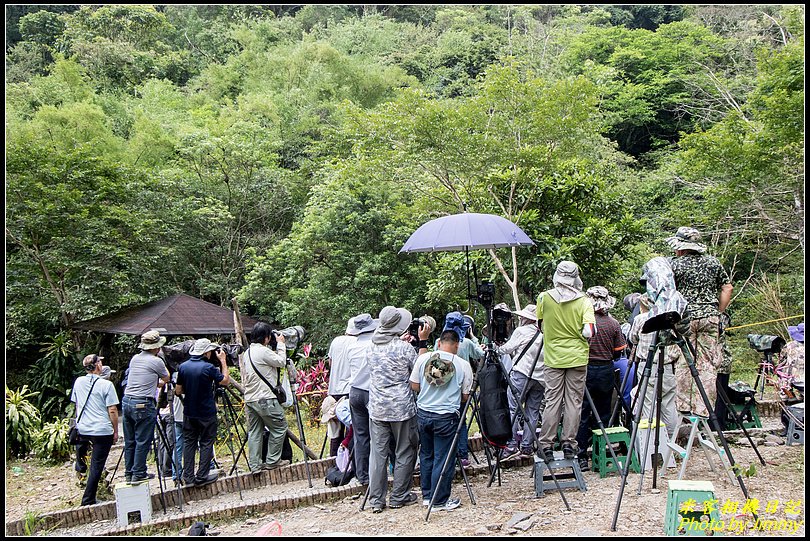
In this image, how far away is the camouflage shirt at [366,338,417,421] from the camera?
4.52 meters

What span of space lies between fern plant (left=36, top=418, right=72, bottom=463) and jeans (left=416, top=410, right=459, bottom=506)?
6.54 metres

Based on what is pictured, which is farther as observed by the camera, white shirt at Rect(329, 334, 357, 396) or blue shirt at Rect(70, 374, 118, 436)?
blue shirt at Rect(70, 374, 118, 436)

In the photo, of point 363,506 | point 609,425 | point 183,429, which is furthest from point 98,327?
point 609,425

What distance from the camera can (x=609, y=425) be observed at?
207 inches

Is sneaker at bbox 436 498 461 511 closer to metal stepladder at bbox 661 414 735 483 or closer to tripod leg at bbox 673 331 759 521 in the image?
metal stepladder at bbox 661 414 735 483

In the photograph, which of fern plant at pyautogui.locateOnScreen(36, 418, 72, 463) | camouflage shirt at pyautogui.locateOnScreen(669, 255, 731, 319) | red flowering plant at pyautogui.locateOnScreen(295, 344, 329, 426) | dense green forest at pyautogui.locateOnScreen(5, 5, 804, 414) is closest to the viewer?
camouflage shirt at pyautogui.locateOnScreen(669, 255, 731, 319)

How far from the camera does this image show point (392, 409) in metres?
4.51

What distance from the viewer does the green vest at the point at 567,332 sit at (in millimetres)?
4625

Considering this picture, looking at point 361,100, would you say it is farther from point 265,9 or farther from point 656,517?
point 656,517

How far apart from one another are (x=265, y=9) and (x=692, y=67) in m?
23.6

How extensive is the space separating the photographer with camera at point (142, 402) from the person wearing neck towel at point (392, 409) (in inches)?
87.0

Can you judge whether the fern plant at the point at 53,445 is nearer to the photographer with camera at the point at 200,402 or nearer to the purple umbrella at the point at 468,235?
the photographer with camera at the point at 200,402

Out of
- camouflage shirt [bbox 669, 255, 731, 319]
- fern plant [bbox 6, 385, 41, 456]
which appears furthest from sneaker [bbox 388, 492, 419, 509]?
fern plant [bbox 6, 385, 41, 456]

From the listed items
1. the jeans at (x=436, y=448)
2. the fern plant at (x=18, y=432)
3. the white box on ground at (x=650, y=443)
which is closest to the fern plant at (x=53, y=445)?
the fern plant at (x=18, y=432)
